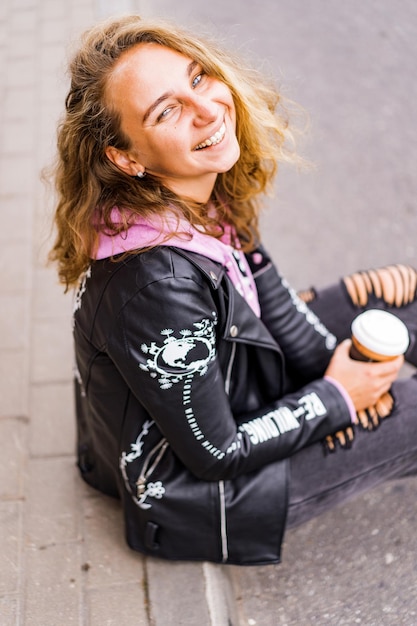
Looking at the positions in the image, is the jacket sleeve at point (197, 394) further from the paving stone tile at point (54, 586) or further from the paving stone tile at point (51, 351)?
the paving stone tile at point (51, 351)

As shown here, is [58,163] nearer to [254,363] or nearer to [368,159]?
[254,363]

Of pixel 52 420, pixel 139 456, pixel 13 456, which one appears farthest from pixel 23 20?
pixel 139 456

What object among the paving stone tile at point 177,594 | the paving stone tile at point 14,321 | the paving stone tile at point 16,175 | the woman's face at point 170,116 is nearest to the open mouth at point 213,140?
the woman's face at point 170,116

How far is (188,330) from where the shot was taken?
166cm

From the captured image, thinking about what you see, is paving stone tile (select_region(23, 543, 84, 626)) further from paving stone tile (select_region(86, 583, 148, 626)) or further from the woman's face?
the woman's face

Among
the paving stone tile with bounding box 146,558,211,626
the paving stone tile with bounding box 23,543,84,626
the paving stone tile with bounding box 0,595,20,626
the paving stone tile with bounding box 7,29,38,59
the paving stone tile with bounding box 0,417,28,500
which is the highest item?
the paving stone tile with bounding box 146,558,211,626

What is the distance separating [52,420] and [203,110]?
4.54 ft

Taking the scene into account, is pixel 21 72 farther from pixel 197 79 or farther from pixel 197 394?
pixel 197 394

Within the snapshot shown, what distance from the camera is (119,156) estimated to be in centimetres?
176

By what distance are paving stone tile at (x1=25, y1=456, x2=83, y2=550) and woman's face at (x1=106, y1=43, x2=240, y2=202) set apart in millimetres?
1110

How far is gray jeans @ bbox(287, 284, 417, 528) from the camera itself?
2.00 m

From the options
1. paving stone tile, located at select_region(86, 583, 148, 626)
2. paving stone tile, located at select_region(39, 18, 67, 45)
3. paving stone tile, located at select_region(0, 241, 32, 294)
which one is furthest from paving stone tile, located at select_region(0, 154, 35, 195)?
paving stone tile, located at select_region(86, 583, 148, 626)

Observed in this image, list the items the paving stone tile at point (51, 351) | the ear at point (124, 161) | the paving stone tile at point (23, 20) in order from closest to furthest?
the ear at point (124, 161), the paving stone tile at point (51, 351), the paving stone tile at point (23, 20)

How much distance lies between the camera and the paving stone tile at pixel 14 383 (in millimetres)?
2730
